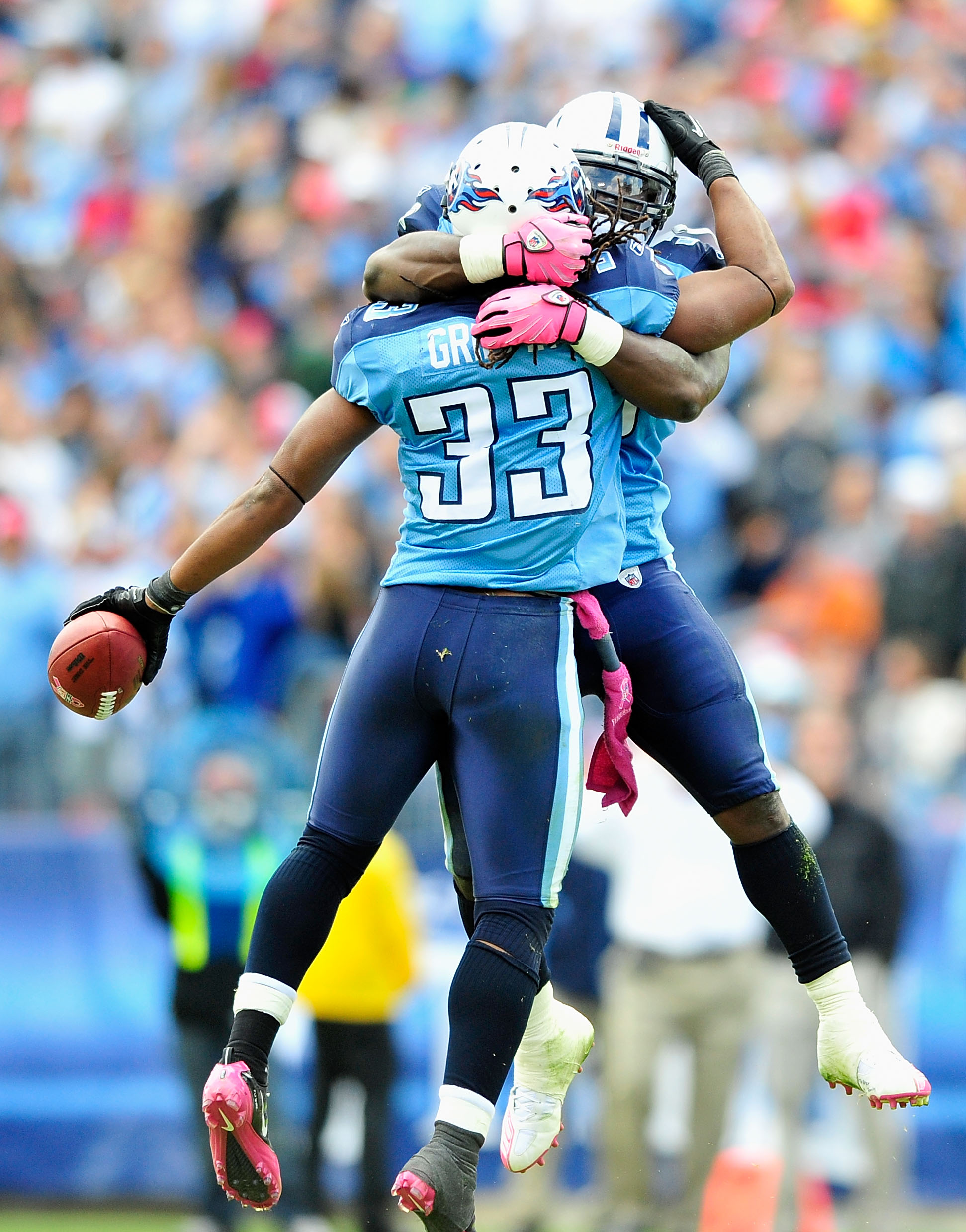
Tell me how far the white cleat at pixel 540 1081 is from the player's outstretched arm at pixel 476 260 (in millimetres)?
1902

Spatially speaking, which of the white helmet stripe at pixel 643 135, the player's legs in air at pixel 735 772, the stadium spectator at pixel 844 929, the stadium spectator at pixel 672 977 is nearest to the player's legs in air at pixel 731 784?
the player's legs in air at pixel 735 772

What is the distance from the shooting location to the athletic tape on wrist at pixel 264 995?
4.54m

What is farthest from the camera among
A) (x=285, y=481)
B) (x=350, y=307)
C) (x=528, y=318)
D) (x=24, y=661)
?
(x=350, y=307)

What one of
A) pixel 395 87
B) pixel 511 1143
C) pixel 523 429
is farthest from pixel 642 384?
pixel 395 87

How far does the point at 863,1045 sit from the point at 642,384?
1.75 meters

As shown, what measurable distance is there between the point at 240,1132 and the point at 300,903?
540 millimetres

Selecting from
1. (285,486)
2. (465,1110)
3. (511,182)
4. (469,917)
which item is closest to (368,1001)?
(469,917)

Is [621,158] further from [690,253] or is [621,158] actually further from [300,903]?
[300,903]

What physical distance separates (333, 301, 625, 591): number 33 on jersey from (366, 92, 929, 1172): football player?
14 cm

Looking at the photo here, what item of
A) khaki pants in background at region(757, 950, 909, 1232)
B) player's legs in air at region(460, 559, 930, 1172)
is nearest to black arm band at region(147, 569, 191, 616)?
player's legs in air at region(460, 559, 930, 1172)

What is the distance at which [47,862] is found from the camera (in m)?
9.49

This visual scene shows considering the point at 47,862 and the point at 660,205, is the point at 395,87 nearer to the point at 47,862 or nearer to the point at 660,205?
the point at 47,862

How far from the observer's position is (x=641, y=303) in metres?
4.46

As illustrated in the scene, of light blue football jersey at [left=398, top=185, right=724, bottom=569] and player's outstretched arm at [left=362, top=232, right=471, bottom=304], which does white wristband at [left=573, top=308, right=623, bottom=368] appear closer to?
light blue football jersey at [left=398, top=185, right=724, bottom=569]
